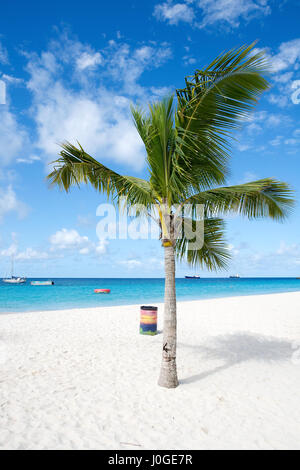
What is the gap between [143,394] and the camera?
16.0 ft

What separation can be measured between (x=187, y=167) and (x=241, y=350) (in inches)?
217

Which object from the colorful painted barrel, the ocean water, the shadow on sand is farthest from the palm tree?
the ocean water

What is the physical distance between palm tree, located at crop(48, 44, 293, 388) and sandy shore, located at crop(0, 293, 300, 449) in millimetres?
872

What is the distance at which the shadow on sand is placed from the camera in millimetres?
6878

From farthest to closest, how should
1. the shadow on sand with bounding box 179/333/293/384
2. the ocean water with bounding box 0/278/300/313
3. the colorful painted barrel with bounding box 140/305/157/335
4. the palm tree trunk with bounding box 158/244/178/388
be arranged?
the ocean water with bounding box 0/278/300/313 → the colorful painted barrel with bounding box 140/305/157/335 → the shadow on sand with bounding box 179/333/293/384 → the palm tree trunk with bounding box 158/244/178/388

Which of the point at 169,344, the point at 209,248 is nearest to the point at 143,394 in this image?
the point at 169,344

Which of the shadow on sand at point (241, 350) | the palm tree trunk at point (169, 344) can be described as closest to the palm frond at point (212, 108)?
the palm tree trunk at point (169, 344)

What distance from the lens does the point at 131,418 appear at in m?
4.09

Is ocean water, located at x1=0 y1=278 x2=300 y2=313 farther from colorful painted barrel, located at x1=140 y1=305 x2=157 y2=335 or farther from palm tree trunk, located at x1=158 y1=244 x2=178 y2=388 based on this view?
palm tree trunk, located at x1=158 y1=244 x2=178 y2=388

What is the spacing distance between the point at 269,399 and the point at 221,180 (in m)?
3.97

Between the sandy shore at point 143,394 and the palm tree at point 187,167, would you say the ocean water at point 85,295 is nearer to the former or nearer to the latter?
the sandy shore at point 143,394

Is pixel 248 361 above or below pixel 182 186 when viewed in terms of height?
below
